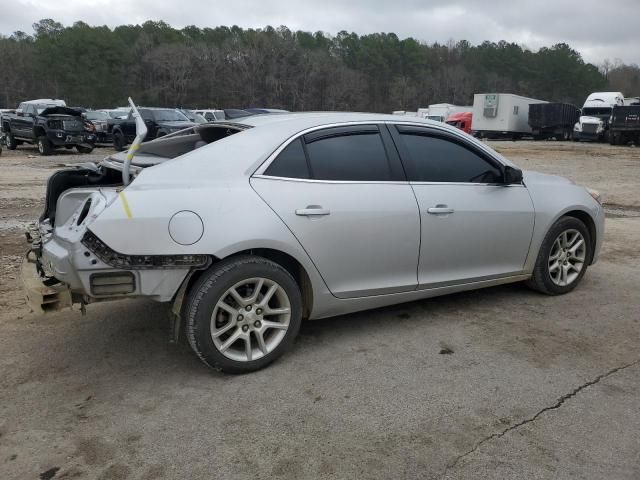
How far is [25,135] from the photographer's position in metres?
20.5

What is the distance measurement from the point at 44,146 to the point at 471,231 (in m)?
18.5

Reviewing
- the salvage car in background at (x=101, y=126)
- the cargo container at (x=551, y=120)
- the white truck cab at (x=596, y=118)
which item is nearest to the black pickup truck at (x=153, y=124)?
the salvage car in background at (x=101, y=126)

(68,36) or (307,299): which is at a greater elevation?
(68,36)

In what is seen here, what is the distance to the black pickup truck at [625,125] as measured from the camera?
30.1 m

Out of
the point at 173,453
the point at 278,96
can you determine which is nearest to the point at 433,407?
the point at 173,453

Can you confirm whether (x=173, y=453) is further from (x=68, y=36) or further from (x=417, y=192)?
(x=68, y=36)

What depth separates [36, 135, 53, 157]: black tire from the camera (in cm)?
1894

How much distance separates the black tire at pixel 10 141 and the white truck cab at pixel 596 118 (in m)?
31.6

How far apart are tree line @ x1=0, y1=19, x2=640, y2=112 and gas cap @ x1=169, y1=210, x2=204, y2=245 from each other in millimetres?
75174

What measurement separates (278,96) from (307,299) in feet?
258

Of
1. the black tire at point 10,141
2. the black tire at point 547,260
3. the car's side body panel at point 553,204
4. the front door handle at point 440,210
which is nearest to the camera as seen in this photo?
the front door handle at point 440,210

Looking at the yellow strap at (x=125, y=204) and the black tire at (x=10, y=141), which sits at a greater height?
the yellow strap at (x=125, y=204)

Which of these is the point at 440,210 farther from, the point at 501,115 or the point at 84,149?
the point at 501,115

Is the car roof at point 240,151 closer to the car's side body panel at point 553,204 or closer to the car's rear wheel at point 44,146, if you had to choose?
the car's side body panel at point 553,204
